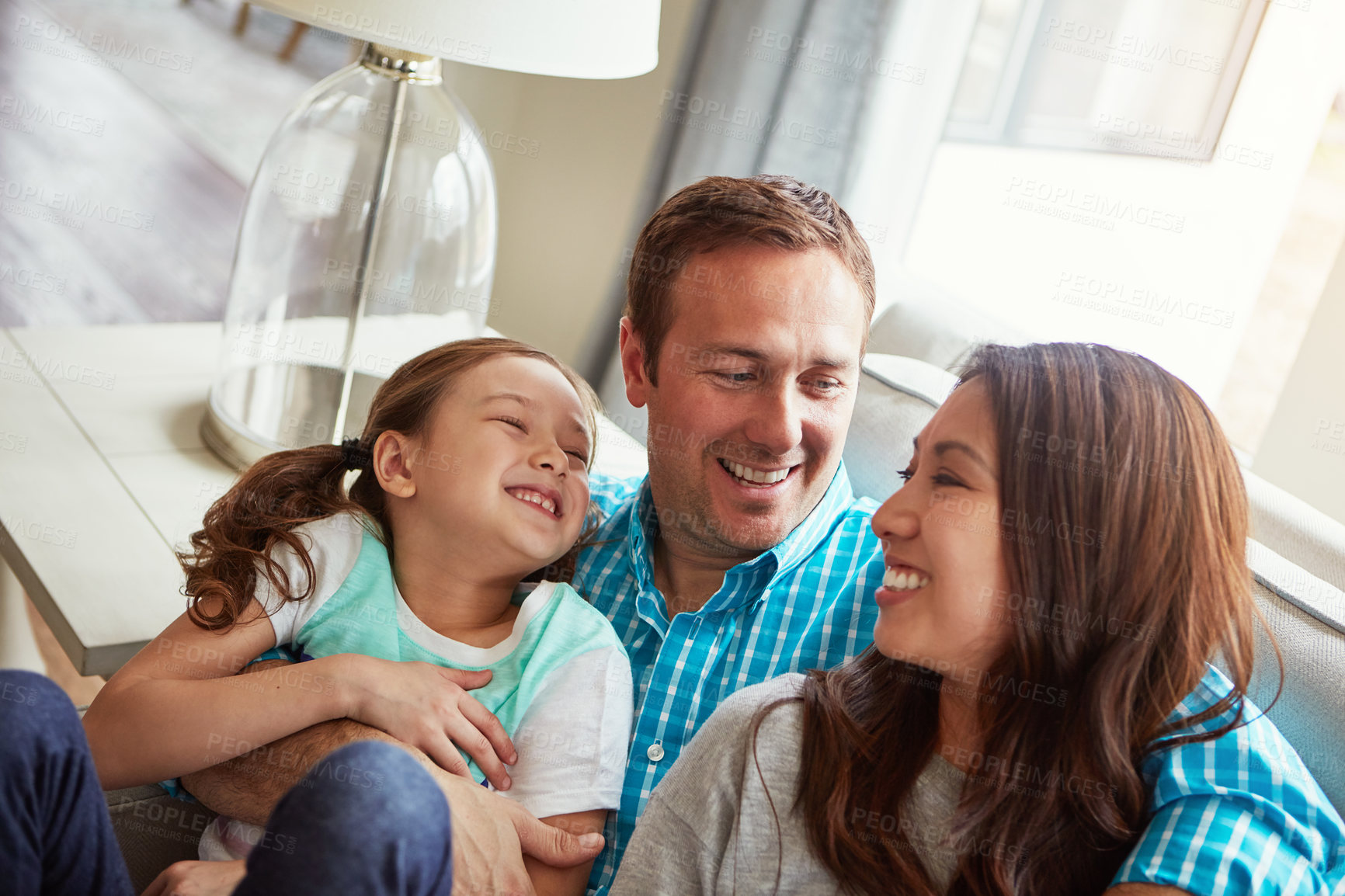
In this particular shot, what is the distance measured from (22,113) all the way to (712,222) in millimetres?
4176

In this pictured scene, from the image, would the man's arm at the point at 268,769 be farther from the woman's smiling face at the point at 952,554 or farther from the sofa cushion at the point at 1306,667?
the sofa cushion at the point at 1306,667

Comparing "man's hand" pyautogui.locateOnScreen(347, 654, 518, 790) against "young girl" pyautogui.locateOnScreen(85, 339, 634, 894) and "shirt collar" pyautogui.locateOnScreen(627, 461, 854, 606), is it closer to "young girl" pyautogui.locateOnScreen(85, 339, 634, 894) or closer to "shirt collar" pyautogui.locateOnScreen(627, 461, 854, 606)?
"young girl" pyautogui.locateOnScreen(85, 339, 634, 894)

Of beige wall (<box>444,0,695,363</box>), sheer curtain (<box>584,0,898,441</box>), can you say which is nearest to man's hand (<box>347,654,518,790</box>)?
sheer curtain (<box>584,0,898,441</box>)

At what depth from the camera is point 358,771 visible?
2.57ft

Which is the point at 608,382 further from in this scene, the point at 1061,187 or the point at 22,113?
the point at 22,113

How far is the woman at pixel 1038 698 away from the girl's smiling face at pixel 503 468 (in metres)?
0.33

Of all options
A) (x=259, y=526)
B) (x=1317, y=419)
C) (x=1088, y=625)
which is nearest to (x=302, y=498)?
(x=259, y=526)

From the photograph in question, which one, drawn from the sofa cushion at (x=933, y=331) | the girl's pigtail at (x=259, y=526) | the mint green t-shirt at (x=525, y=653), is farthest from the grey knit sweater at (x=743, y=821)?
the sofa cushion at (x=933, y=331)

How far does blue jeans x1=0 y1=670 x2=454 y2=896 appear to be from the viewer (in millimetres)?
752

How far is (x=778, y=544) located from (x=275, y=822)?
2.04ft

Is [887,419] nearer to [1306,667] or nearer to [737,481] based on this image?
[737,481]

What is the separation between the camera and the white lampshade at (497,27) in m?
1.33

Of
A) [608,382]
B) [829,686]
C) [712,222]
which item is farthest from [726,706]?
[608,382]

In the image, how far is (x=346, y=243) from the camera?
1.70 m
